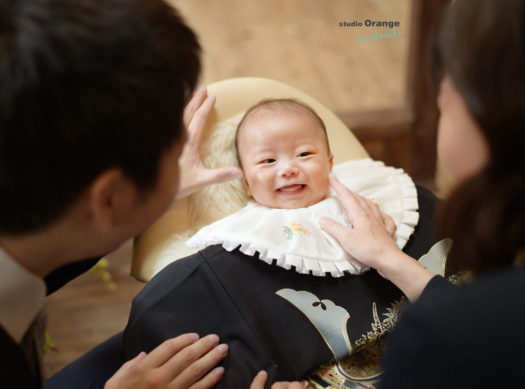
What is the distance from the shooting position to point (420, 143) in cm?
249

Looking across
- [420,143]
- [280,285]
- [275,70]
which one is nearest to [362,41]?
[275,70]

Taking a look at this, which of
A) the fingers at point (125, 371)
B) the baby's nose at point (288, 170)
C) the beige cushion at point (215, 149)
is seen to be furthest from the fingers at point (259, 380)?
the baby's nose at point (288, 170)

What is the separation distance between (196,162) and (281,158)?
8.5 inches

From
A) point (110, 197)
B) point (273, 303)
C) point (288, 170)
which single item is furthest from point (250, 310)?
point (110, 197)

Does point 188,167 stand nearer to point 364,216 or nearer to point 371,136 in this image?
point 364,216

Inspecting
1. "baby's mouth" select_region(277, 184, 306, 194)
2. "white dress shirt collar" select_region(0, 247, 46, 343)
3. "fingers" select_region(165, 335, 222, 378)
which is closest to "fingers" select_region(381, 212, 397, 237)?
"baby's mouth" select_region(277, 184, 306, 194)

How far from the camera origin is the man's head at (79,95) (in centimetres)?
65

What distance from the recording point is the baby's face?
1.34 meters

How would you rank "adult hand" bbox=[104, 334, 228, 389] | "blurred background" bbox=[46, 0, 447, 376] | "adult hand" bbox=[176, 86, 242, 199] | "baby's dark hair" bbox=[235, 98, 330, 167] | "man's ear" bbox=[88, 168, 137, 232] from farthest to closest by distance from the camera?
"blurred background" bbox=[46, 0, 447, 376]
"baby's dark hair" bbox=[235, 98, 330, 167]
"adult hand" bbox=[176, 86, 242, 199]
"adult hand" bbox=[104, 334, 228, 389]
"man's ear" bbox=[88, 168, 137, 232]

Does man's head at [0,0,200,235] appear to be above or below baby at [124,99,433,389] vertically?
above

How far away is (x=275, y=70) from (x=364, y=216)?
7.25 ft

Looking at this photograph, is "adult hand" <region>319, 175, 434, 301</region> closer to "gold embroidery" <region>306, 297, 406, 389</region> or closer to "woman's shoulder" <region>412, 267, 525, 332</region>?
"gold embroidery" <region>306, 297, 406, 389</region>

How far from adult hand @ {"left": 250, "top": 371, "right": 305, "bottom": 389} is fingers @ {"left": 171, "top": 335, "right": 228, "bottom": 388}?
0.07 m

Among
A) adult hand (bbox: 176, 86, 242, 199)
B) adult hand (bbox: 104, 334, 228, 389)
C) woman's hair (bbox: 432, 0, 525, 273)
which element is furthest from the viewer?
adult hand (bbox: 176, 86, 242, 199)
